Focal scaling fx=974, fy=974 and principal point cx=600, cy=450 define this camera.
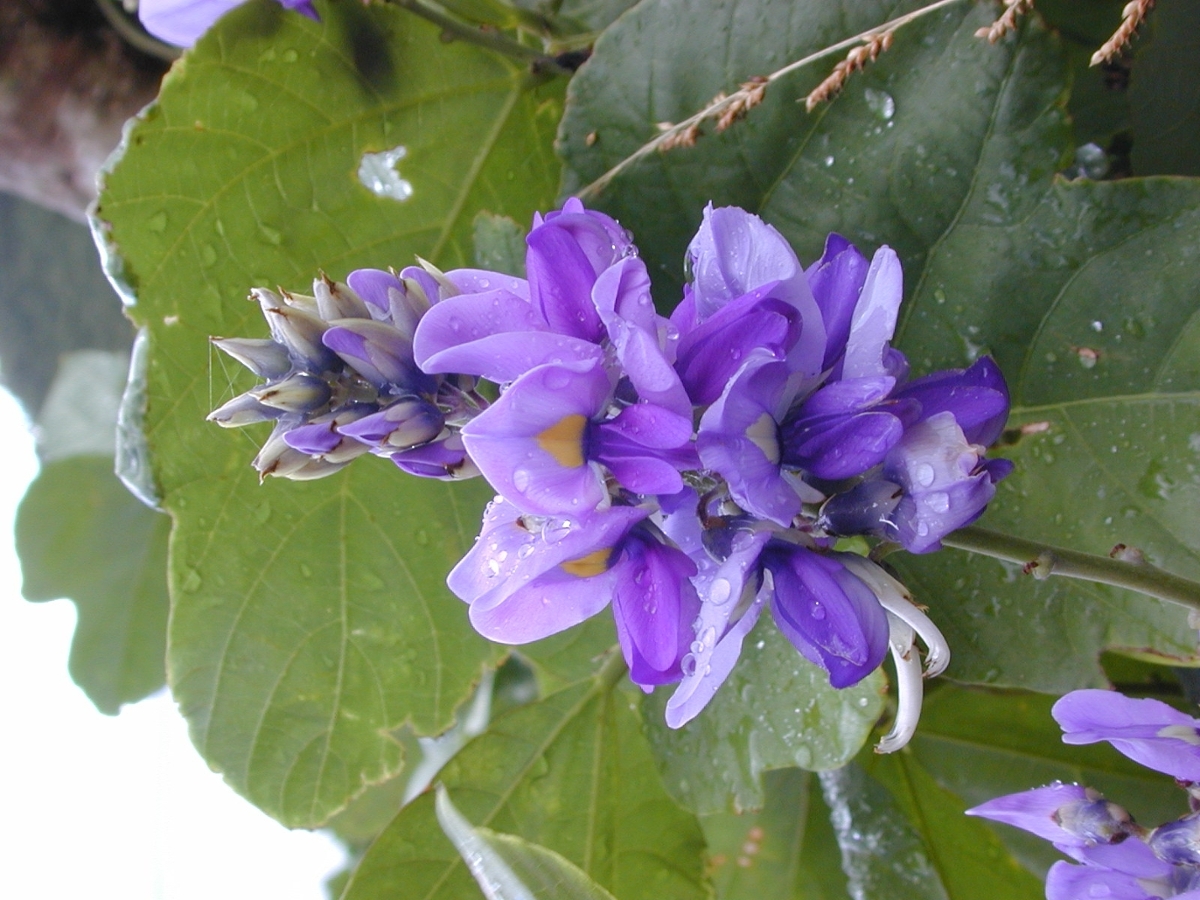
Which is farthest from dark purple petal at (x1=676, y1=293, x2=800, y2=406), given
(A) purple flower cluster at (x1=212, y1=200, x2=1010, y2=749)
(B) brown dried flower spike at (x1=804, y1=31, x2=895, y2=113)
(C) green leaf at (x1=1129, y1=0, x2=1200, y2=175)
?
(C) green leaf at (x1=1129, y1=0, x2=1200, y2=175)

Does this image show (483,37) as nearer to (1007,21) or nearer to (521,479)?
(1007,21)

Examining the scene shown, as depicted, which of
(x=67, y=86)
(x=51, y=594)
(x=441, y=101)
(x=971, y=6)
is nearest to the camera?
(x=971, y=6)

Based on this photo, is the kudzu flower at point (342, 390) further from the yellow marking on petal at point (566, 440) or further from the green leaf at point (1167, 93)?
the green leaf at point (1167, 93)

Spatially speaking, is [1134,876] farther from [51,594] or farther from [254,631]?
[51,594]

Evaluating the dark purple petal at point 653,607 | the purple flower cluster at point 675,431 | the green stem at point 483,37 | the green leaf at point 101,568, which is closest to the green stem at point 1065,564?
the purple flower cluster at point 675,431

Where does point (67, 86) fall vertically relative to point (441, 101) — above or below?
below

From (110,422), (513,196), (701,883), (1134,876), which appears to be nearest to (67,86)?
(110,422)

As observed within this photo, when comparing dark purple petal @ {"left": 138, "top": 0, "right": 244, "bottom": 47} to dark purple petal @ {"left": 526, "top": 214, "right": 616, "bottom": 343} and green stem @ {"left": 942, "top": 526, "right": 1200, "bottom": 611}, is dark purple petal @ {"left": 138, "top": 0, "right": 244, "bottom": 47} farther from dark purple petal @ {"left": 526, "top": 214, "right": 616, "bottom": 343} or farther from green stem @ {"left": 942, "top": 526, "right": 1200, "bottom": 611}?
green stem @ {"left": 942, "top": 526, "right": 1200, "bottom": 611}
